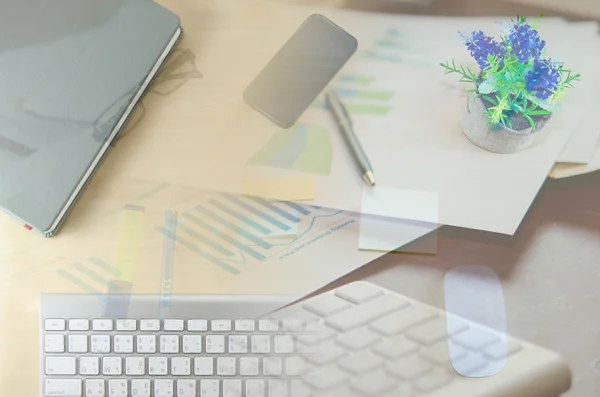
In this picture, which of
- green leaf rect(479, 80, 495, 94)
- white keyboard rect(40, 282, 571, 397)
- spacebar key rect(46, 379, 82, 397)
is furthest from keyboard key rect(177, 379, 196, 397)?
green leaf rect(479, 80, 495, 94)

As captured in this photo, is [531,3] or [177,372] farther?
[531,3]

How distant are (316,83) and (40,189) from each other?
322mm

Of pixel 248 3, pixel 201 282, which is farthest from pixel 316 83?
pixel 201 282

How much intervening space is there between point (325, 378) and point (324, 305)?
0.08 meters

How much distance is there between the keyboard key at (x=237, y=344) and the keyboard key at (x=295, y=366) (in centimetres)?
5

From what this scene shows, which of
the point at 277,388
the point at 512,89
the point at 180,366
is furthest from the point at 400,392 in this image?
the point at 512,89

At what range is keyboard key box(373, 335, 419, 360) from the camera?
662 millimetres

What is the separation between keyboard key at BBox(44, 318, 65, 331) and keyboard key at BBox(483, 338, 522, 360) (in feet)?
1.46

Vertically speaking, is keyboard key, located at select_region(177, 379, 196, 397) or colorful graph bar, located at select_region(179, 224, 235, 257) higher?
colorful graph bar, located at select_region(179, 224, 235, 257)

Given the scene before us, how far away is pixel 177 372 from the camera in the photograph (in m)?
0.64

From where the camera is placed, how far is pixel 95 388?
2.09 ft

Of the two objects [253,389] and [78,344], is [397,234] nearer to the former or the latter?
[253,389]

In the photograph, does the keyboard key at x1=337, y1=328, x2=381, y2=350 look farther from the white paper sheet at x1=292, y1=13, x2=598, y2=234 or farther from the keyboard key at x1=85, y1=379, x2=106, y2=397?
the keyboard key at x1=85, y1=379, x2=106, y2=397

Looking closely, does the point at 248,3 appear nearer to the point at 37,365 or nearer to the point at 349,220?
the point at 349,220
